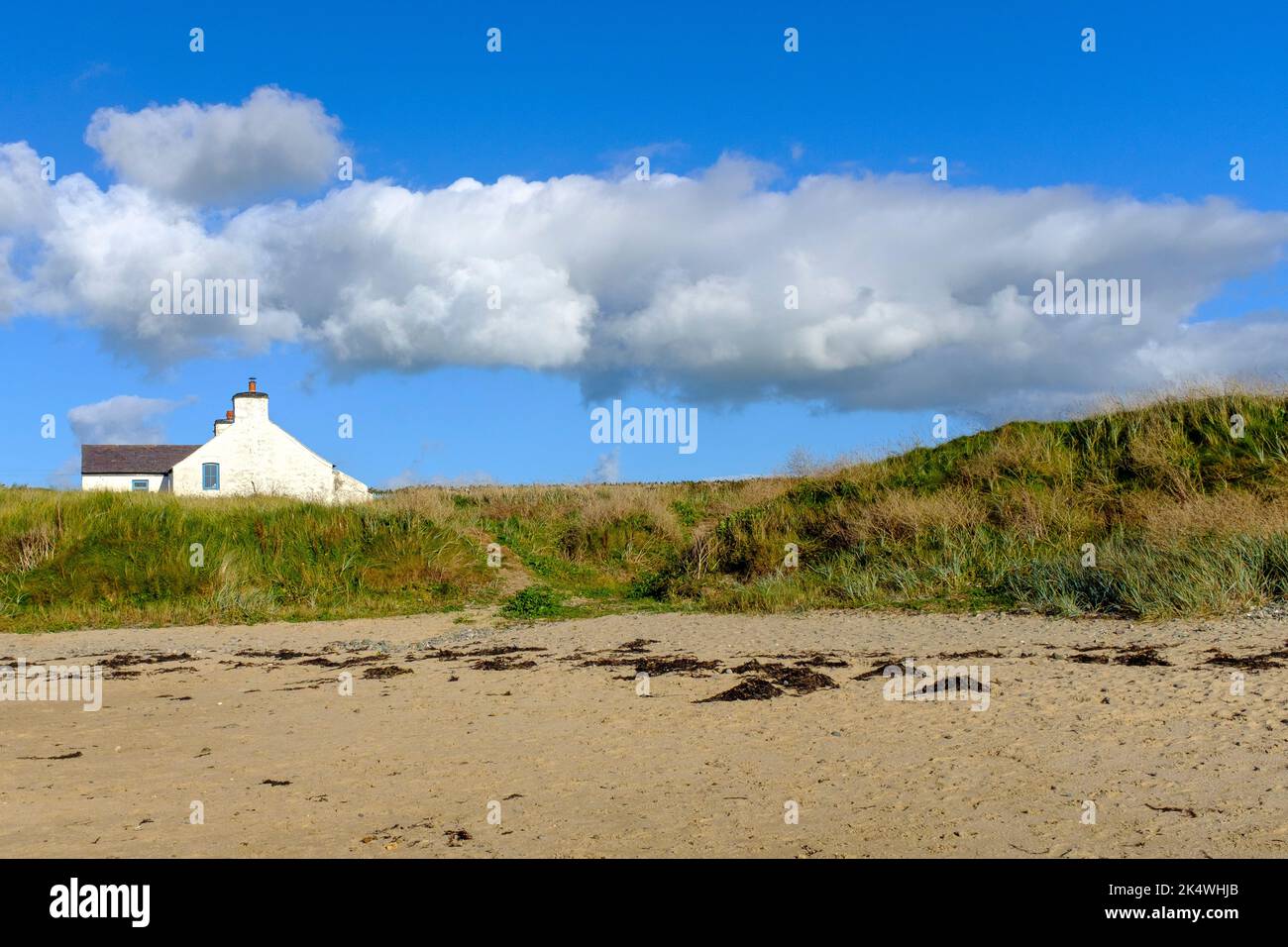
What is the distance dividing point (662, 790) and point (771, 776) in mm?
807

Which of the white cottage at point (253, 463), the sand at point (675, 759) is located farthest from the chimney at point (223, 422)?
the sand at point (675, 759)

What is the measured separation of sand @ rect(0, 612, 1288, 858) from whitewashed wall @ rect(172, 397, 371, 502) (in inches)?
1309

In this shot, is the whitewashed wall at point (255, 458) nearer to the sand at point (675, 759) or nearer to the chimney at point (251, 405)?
the chimney at point (251, 405)

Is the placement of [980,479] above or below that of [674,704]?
above

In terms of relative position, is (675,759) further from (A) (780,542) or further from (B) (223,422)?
(B) (223,422)

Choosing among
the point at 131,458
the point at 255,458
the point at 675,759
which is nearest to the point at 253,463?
the point at 255,458

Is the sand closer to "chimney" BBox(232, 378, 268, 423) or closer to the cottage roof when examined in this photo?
"chimney" BBox(232, 378, 268, 423)

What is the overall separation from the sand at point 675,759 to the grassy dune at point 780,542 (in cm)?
450

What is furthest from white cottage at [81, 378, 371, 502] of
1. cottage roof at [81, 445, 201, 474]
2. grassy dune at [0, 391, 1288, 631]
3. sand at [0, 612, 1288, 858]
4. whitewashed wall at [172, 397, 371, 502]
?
sand at [0, 612, 1288, 858]

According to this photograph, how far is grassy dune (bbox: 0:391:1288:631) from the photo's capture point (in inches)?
719

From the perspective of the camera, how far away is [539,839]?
607 centimetres

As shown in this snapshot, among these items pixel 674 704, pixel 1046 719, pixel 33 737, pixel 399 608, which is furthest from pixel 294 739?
pixel 399 608

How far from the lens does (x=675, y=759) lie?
26.0ft
